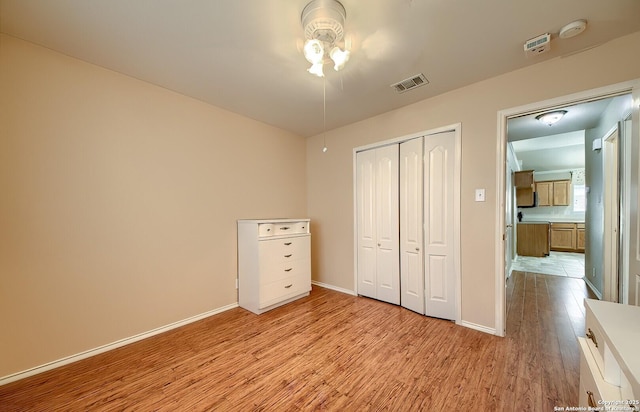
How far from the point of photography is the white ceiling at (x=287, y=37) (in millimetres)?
1440

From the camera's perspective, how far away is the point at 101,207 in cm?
202

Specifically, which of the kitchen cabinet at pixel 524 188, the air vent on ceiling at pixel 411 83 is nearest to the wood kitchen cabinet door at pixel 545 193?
the kitchen cabinet at pixel 524 188

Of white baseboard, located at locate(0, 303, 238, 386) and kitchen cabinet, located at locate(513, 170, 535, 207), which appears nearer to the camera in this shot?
white baseboard, located at locate(0, 303, 238, 386)

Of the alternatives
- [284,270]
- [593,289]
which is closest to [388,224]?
[284,270]

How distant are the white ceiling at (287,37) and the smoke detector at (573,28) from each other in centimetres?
4

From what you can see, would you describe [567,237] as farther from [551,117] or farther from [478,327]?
[478,327]

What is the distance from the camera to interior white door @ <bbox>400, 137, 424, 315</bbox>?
2.71m

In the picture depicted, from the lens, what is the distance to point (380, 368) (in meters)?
1.77

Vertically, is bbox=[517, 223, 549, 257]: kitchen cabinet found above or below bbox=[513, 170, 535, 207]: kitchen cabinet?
below

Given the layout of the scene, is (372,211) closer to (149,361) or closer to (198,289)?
(198,289)

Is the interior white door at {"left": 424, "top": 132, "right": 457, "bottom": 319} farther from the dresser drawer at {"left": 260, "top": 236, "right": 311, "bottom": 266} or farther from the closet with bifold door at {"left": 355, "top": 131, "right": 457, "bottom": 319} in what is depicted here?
the dresser drawer at {"left": 260, "top": 236, "right": 311, "bottom": 266}

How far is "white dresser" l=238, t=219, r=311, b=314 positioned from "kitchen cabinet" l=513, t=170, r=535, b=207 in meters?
5.90

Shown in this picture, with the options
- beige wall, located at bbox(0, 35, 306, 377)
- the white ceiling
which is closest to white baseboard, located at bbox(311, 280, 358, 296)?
beige wall, located at bbox(0, 35, 306, 377)

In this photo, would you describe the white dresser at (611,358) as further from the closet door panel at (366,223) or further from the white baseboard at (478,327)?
the closet door panel at (366,223)
